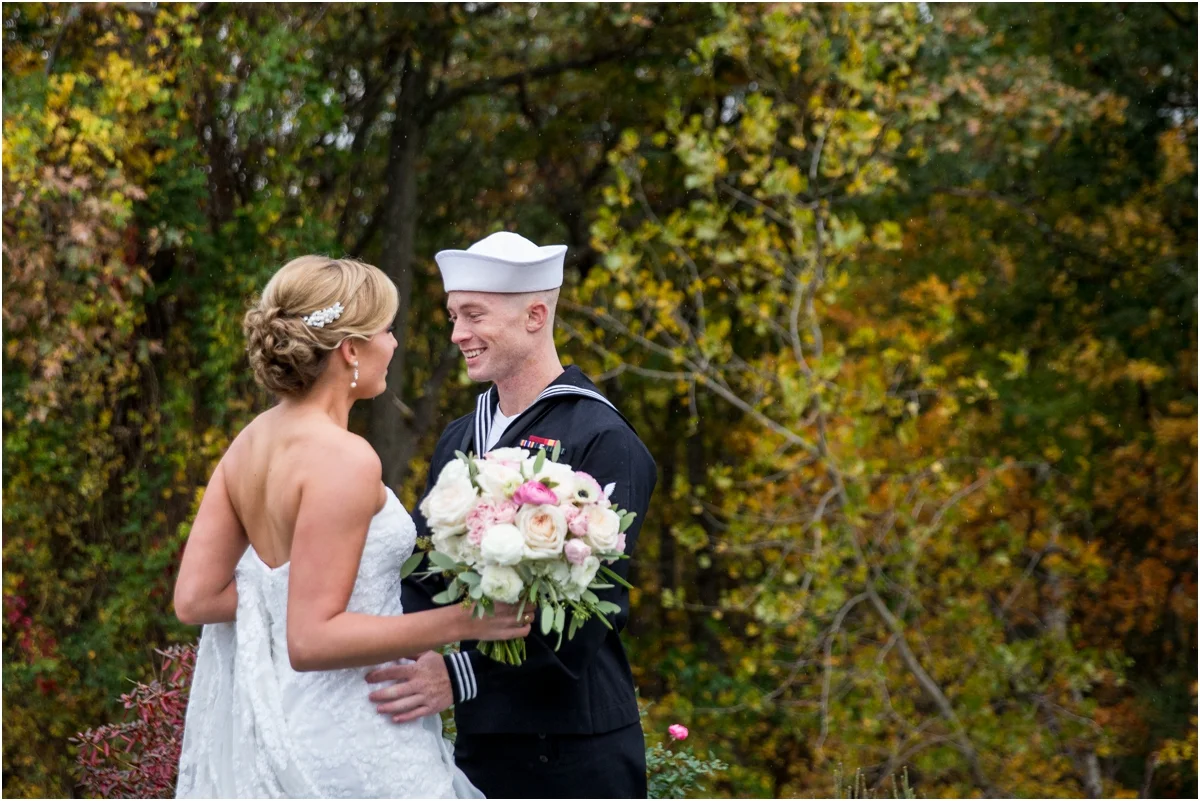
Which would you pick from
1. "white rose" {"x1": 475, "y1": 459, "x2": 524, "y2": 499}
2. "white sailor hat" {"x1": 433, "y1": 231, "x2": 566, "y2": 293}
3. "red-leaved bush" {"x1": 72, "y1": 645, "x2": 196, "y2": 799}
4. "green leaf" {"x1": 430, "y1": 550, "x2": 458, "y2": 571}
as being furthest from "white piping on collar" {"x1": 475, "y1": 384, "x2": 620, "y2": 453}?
"red-leaved bush" {"x1": 72, "y1": 645, "x2": 196, "y2": 799}

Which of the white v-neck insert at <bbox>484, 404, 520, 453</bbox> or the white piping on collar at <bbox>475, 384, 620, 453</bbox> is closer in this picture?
the white piping on collar at <bbox>475, 384, 620, 453</bbox>

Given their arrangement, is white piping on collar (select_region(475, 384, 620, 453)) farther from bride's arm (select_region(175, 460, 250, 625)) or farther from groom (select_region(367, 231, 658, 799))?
bride's arm (select_region(175, 460, 250, 625))

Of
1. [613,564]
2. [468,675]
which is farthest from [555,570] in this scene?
[468,675]

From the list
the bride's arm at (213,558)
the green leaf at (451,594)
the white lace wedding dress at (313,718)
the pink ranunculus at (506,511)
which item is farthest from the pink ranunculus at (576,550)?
the bride's arm at (213,558)

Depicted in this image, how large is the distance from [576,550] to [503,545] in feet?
0.44

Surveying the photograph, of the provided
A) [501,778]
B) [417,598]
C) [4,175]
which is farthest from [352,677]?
[4,175]

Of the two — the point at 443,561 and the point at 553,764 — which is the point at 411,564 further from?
the point at 553,764

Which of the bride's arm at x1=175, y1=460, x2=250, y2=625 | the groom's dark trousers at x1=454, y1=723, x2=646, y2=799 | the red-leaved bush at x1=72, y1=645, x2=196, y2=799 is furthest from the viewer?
the red-leaved bush at x1=72, y1=645, x2=196, y2=799

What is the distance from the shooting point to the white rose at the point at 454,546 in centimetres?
223

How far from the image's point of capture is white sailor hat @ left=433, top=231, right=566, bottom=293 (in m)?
2.95

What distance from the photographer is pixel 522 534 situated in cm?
217

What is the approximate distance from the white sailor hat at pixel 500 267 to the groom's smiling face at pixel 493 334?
1.1 inches

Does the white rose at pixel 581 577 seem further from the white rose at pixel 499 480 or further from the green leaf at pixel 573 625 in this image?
the white rose at pixel 499 480

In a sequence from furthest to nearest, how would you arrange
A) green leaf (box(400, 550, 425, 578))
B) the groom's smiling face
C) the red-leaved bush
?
the red-leaved bush < the groom's smiling face < green leaf (box(400, 550, 425, 578))
